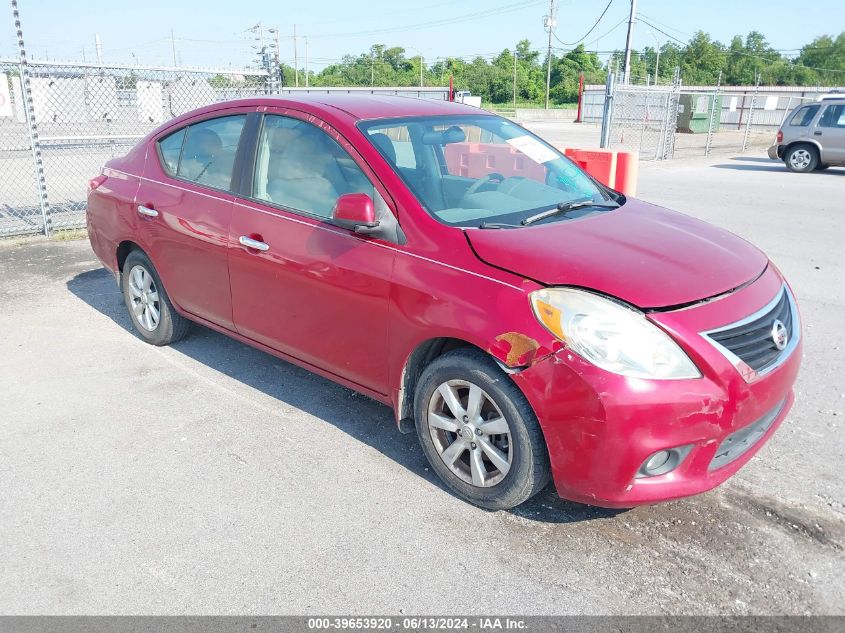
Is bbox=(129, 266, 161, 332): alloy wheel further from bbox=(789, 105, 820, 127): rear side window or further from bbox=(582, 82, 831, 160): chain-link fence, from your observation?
bbox=(789, 105, 820, 127): rear side window

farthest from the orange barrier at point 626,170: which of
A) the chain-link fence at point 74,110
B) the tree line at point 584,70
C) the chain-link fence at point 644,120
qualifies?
the tree line at point 584,70

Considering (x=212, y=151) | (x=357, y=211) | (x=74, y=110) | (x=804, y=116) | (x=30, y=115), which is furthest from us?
(x=804, y=116)

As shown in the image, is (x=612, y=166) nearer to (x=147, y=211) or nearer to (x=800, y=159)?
(x=147, y=211)

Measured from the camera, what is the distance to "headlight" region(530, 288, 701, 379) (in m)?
2.74

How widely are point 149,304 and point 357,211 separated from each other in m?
2.53

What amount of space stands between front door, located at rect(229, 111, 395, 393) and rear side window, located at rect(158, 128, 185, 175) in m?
0.92

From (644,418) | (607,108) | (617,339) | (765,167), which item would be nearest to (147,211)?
(617,339)

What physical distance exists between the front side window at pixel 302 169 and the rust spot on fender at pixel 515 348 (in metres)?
1.09

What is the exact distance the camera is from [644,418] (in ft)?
8.88

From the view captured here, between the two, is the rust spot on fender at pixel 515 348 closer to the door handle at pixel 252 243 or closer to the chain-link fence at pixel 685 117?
the door handle at pixel 252 243

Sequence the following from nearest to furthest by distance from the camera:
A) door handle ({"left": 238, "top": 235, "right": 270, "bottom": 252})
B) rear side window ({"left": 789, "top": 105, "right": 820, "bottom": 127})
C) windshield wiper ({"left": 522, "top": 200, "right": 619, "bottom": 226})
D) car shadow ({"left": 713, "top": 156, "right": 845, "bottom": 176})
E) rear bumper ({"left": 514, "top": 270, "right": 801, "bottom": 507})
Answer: rear bumper ({"left": 514, "top": 270, "right": 801, "bottom": 507}) → windshield wiper ({"left": 522, "top": 200, "right": 619, "bottom": 226}) → door handle ({"left": 238, "top": 235, "right": 270, "bottom": 252}) → rear side window ({"left": 789, "top": 105, "right": 820, "bottom": 127}) → car shadow ({"left": 713, "top": 156, "right": 845, "bottom": 176})

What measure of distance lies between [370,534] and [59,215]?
9.03m

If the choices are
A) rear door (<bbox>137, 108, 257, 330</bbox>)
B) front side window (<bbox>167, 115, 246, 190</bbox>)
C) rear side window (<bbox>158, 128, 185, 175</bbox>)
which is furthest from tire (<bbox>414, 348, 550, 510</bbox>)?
rear side window (<bbox>158, 128, 185, 175</bbox>)

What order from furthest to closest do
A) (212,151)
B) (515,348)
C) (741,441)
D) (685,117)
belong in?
(685,117) → (212,151) → (741,441) → (515,348)
